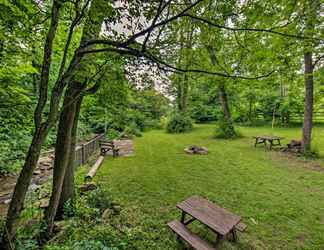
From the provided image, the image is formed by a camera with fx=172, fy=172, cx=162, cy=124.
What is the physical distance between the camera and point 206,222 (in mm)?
2330

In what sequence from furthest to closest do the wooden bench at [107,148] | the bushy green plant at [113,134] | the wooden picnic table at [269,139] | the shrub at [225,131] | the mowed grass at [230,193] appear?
→ the bushy green plant at [113,134], the shrub at [225,131], the wooden picnic table at [269,139], the wooden bench at [107,148], the mowed grass at [230,193]

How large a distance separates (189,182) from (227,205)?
4.29 feet

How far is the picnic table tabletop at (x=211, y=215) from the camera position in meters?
2.24

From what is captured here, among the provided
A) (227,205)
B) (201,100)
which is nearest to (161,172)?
(227,205)

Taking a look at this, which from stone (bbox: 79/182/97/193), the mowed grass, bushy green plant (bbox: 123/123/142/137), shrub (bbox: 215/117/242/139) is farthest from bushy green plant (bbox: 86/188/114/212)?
bushy green plant (bbox: 123/123/142/137)

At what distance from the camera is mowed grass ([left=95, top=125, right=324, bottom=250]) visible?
265cm

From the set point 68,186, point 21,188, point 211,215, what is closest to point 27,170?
point 21,188

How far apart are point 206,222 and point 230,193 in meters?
1.98

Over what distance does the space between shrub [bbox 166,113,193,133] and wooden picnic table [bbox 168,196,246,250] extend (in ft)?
38.4

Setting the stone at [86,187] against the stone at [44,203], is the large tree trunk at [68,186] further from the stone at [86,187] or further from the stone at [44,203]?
the stone at [86,187]

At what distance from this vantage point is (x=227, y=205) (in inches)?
138

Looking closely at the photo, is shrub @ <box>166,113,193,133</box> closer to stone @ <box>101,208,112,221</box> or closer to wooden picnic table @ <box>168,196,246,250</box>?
stone @ <box>101,208,112,221</box>

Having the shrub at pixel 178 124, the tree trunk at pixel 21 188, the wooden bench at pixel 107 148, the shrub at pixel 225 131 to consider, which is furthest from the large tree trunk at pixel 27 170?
the shrub at pixel 178 124

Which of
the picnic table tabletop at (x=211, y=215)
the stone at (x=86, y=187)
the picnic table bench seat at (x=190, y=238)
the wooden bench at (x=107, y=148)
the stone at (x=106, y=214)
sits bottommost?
the stone at (x=106, y=214)
